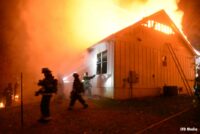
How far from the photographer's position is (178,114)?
10.4 metres

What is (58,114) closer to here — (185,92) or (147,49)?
(147,49)

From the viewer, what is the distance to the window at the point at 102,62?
17.0 metres

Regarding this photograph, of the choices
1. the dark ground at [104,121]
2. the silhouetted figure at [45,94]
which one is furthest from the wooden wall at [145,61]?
the silhouetted figure at [45,94]

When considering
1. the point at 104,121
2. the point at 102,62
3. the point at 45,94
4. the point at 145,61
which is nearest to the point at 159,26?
the point at 145,61

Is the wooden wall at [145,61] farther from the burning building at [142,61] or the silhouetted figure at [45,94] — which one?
the silhouetted figure at [45,94]

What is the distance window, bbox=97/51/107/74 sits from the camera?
55.8 ft

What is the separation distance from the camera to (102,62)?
1742cm

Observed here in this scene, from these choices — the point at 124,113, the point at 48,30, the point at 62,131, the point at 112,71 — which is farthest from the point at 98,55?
the point at 48,30

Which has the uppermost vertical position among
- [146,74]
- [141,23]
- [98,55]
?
[141,23]

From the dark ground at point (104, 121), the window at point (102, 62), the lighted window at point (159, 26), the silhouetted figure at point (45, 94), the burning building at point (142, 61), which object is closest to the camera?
the dark ground at point (104, 121)

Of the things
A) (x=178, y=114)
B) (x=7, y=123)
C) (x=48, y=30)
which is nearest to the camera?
(x=7, y=123)

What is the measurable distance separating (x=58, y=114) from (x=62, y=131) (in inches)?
101

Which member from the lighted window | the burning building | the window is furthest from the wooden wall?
the window

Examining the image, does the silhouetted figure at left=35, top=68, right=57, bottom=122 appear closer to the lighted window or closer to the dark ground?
the dark ground
